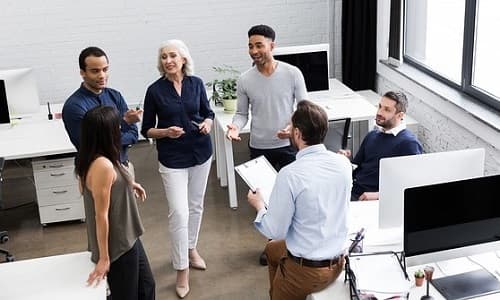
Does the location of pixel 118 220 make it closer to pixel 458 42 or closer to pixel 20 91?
pixel 20 91

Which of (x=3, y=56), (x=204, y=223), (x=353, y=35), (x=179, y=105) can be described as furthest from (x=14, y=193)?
(x=353, y=35)

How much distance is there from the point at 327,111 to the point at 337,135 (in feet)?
2.82

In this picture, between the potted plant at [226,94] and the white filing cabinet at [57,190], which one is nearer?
the white filing cabinet at [57,190]

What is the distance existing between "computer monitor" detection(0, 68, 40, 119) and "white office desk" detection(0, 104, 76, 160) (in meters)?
0.09

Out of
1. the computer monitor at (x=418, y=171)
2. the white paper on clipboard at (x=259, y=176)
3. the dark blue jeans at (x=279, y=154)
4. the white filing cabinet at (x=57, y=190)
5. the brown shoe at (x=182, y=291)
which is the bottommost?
the brown shoe at (x=182, y=291)

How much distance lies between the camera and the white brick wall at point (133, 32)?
20.0 ft

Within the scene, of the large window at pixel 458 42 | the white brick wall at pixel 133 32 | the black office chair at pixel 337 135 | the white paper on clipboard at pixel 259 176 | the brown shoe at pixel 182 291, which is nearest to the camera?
the white paper on clipboard at pixel 259 176

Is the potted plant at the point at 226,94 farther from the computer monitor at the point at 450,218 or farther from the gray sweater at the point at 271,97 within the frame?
the computer monitor at the point at 450,218

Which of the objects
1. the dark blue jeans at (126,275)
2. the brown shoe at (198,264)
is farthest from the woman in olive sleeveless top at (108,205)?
the brown shoe at (198,264)

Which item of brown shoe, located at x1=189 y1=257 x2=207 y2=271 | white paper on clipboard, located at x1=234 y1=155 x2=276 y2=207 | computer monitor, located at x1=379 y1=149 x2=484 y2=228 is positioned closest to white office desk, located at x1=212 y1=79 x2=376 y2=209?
brown shoe, located at x1=189 y1=257 x2=207 y2=271

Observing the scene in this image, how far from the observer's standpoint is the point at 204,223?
4.79 meters

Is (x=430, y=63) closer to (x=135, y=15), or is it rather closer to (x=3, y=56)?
(x=135, y=15)

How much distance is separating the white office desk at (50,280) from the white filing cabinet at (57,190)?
1.92m

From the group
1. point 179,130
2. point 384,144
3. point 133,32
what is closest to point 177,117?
point 179,130
